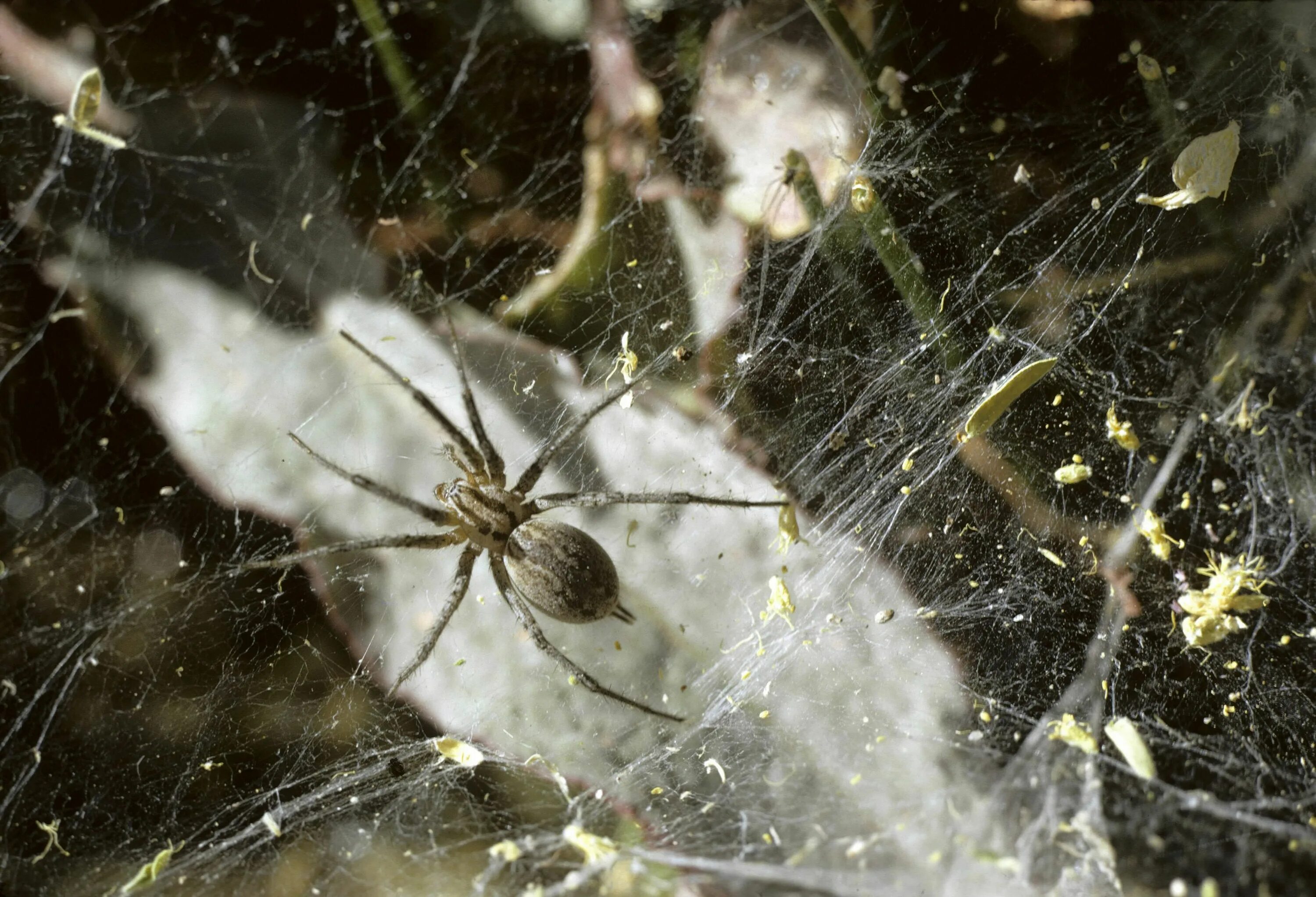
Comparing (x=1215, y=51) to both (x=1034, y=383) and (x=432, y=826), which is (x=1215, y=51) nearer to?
(x=1034, y=383)

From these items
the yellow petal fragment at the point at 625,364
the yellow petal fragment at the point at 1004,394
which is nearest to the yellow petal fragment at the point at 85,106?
the yellow petal fragment at the point at 625,364

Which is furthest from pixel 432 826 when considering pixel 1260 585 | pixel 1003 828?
pixel 1260 585

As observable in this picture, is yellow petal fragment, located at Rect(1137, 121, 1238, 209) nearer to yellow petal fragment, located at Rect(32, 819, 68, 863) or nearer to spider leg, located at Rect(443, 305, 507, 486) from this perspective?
spider leg, located at Rect(443, 305, 507, 486)

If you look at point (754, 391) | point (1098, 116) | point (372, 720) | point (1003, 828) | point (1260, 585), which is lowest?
point (1260, 585)

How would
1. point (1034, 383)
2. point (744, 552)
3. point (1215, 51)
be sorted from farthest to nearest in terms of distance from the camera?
point (744, 552), point (1034, 383), point (1215, 51)

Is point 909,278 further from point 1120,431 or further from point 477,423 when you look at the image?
point 477,423

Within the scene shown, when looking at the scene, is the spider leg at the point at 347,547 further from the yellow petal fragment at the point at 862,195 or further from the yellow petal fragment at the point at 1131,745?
the yellow petal fragment at the point at 1131,745
